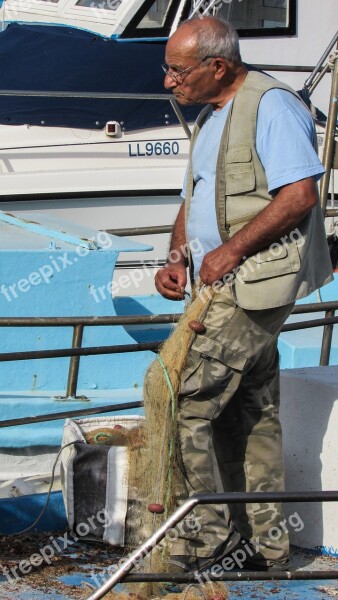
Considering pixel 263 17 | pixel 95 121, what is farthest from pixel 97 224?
pixel 263 17

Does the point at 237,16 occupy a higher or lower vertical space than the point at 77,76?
higher

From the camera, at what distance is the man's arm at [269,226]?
10.4 feet

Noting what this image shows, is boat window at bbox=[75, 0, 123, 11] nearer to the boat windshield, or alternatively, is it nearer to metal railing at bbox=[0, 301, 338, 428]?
the boat windshield

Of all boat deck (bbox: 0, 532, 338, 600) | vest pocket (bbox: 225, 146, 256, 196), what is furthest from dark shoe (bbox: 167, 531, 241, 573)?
vest pocket (bbox: 225, 146, 256, 196)

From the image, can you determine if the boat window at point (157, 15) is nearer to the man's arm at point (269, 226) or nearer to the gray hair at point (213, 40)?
the gray hair at point (213, 40)

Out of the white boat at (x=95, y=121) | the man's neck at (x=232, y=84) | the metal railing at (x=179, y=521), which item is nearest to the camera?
the metal railing at (x=179, y=521)

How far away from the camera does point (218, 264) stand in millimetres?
3275

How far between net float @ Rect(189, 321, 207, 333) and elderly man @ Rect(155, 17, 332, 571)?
0.02 meters

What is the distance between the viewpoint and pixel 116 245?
6.31 meters

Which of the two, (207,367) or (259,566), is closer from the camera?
(207,367)

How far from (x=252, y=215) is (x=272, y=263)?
0.63ft

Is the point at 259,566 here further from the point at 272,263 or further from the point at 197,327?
the point at 272,263

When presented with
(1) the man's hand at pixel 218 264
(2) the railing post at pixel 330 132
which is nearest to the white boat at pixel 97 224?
(1) the man's hand at pixel 218 264

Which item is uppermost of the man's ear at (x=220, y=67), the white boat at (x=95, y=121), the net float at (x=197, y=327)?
the white boat at (x=95, y=121)
